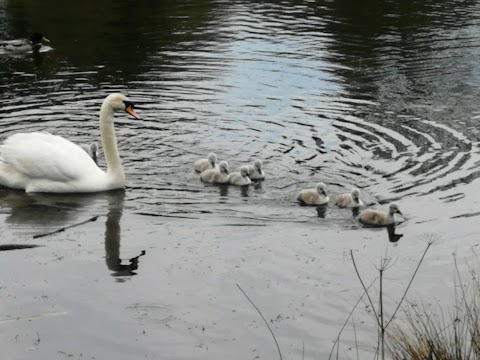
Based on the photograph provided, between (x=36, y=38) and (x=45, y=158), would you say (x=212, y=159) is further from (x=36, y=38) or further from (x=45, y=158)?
(x=36, y=38)

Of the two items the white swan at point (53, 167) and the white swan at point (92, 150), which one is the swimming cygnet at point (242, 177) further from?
the white swan at point (92, 150)

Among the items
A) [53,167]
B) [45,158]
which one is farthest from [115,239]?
[45,158]

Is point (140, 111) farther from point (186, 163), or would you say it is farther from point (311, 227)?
point (311, 227)

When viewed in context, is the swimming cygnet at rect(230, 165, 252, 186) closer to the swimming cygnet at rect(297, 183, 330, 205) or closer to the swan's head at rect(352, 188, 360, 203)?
the swimming cygnet at rect(297, 183, 330, 205)

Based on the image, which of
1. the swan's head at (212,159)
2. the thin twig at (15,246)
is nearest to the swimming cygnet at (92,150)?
the swan's head at (212,159)

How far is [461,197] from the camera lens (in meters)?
12.5

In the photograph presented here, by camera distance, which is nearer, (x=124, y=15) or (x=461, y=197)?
(x=461, y=197)

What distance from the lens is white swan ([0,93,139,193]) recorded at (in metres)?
12.9

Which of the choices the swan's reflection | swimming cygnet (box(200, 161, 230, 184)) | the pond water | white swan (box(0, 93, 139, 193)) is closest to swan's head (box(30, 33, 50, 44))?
the pond water

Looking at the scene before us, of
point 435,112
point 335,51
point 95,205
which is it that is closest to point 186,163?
point 95,205

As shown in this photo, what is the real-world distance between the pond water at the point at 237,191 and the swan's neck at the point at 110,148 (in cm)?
31

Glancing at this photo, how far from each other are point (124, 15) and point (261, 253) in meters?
19.9

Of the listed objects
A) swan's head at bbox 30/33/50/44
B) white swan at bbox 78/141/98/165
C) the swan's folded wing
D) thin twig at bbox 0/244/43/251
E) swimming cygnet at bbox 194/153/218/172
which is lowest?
swan's head at bbox 30/33/50/44

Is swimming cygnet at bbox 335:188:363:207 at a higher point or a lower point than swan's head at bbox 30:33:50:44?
higher
